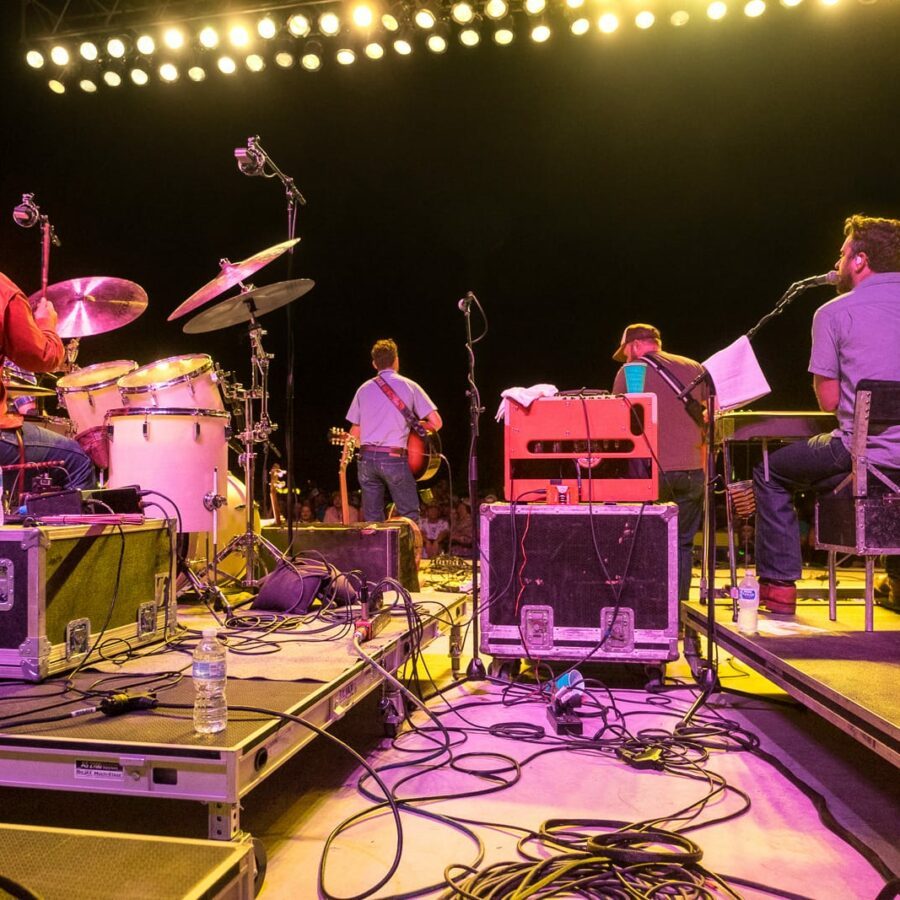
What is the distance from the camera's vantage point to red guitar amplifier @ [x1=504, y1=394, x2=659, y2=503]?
393 cm

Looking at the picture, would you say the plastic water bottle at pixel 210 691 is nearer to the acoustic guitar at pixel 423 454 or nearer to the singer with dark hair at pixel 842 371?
the singer with dark hair at pixel 842 371

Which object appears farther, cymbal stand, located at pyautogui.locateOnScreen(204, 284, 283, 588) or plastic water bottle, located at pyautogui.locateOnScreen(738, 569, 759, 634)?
cymbal stand, located at pyautogui.locateOnScreen(204, 284, 283, 588)

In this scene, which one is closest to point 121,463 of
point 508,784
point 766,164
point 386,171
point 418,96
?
point 508,784

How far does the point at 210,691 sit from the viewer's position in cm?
195

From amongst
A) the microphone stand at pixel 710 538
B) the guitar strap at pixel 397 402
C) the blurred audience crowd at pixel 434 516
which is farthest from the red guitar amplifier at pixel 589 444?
the blurred audience crowd at pixel 434 516

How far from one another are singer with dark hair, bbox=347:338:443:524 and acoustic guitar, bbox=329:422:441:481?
12 cm

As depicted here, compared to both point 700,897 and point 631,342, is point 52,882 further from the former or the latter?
point 631,342

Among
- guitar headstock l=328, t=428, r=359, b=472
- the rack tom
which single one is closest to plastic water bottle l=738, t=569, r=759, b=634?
the rack tom

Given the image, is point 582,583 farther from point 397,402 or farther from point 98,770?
point 397,402

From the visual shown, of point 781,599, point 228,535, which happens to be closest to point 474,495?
point 781,599

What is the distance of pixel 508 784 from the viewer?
257 centimetres

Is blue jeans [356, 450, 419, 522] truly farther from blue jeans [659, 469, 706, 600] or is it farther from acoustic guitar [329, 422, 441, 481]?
blue jeans [659, 469, 706, 600]

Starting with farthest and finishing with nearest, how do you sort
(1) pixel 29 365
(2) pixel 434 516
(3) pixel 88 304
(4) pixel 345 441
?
(2) pixel 434 516, (4) pixel 345 441, (3) pixel 88 304, (1) pixel 29 365

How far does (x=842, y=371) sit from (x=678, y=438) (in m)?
1.54
